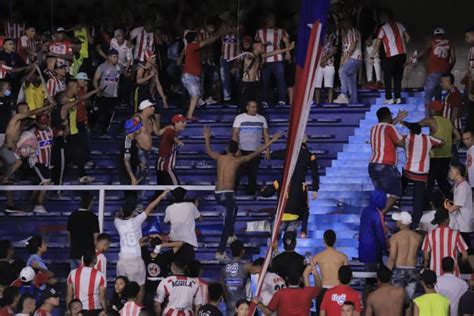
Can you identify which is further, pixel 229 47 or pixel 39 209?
pixel 229 47

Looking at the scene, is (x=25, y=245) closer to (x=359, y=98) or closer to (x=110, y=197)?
(x=110, y=197)

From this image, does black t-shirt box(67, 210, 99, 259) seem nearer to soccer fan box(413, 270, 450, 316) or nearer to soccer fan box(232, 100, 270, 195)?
soccer fan box(232, 100, 270, 195)

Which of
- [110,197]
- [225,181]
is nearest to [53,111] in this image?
[110,197]

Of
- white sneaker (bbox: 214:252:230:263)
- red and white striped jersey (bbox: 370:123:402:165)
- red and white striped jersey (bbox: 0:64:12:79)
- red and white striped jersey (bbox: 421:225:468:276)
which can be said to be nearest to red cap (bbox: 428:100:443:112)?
red and white striped jersey (bbox: 370:123:402:165)

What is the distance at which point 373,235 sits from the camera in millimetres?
20750

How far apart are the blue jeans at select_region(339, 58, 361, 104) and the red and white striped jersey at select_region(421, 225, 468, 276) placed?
5920mm

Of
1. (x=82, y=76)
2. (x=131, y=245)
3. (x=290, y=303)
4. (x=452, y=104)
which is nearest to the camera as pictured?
(x=290, y=303)

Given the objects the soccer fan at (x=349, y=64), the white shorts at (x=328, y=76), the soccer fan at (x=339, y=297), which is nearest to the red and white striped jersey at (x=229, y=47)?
the white shorts at (x=328, y=76)

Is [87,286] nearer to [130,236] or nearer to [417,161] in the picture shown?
[130,236]

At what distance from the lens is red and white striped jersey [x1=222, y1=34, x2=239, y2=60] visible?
27.0m

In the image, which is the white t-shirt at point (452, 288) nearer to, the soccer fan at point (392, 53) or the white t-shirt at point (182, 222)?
the white t-shirt at point (182, 222)

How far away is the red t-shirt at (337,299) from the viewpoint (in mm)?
19344

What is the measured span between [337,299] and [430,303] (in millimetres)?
1084

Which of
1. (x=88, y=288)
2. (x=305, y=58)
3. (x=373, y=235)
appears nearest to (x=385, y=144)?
(x=373, y=235)
